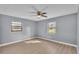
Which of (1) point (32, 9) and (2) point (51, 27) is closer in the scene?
(1) point (32, 9)

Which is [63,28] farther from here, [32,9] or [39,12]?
[32,9]

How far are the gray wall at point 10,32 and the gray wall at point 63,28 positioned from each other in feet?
0.50

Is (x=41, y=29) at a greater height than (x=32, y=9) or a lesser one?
lesser

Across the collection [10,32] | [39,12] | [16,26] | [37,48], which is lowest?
[37,48]

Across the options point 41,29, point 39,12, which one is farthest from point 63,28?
point 39,12

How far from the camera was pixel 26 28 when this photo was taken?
2070 mm

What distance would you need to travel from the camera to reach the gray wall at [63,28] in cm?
190

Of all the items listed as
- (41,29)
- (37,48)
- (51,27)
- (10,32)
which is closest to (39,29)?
(41,29)

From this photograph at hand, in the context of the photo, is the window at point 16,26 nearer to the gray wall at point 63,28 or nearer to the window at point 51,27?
the gray wall at point 63,28

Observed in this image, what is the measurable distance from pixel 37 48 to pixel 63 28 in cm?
59

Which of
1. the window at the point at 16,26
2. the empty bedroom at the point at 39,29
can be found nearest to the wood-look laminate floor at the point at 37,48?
the empty bedroom at the point at 39,29

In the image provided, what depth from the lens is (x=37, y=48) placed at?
1.97 m
